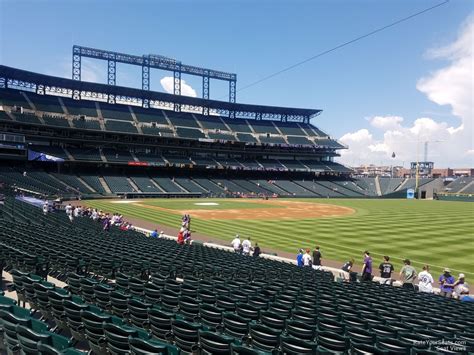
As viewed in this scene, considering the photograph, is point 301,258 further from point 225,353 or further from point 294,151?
point 294,151

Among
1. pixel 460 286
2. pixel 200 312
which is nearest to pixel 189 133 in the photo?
pixel 460 286

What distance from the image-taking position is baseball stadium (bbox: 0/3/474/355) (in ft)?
19.9

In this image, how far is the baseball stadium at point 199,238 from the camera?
19.9ft

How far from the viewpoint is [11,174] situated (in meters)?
52.0

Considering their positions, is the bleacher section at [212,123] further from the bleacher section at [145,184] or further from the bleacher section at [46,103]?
→ the bleacher section at [46,103]

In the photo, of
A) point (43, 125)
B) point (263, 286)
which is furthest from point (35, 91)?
point (263, 286)

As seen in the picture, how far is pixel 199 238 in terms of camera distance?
27844 mm

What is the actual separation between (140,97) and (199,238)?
2388 inches

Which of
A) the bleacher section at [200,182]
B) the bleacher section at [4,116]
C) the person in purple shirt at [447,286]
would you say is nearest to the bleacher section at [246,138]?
the bleacher section at [200,182]

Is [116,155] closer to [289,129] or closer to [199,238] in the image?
[289,129]

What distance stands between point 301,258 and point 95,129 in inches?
2382

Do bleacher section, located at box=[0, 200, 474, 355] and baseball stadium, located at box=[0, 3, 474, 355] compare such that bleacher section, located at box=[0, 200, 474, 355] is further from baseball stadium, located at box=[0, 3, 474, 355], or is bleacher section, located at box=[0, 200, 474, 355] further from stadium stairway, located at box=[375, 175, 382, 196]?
stadium stairway, located at box=[375, 175, 382, 196]

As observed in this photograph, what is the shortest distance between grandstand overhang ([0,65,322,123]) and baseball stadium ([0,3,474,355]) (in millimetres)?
465

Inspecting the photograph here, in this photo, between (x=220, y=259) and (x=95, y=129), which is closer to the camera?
(x=220, y=259)
